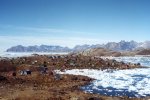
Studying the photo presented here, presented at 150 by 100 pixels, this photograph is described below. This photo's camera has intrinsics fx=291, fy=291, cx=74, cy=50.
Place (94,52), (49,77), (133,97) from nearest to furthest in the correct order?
(133,97)
(49,77)
(94,52)

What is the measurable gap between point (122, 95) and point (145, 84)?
1046 cm

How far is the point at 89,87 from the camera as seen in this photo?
41.4 meters

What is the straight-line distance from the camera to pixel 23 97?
102 feet

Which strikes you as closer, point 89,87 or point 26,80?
point 89,87

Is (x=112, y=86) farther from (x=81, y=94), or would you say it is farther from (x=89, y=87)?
(x=81, y=94)

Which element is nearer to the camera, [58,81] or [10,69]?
[58,81]

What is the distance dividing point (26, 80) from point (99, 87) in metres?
12.1

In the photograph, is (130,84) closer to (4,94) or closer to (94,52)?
(4,94)

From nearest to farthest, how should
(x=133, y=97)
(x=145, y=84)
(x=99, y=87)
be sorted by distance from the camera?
1. (x=133, y=97)
2. (x=99, y=87)
3. (x=145, y=84)

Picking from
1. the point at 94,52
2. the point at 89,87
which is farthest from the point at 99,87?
the point at 94,52

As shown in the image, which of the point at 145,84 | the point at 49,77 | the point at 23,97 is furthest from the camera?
the point at 49,77

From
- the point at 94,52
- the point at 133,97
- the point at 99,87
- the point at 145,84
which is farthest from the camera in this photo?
the point at 94,52

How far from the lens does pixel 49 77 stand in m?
48.6

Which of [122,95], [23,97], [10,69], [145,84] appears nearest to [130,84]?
[145,84]
